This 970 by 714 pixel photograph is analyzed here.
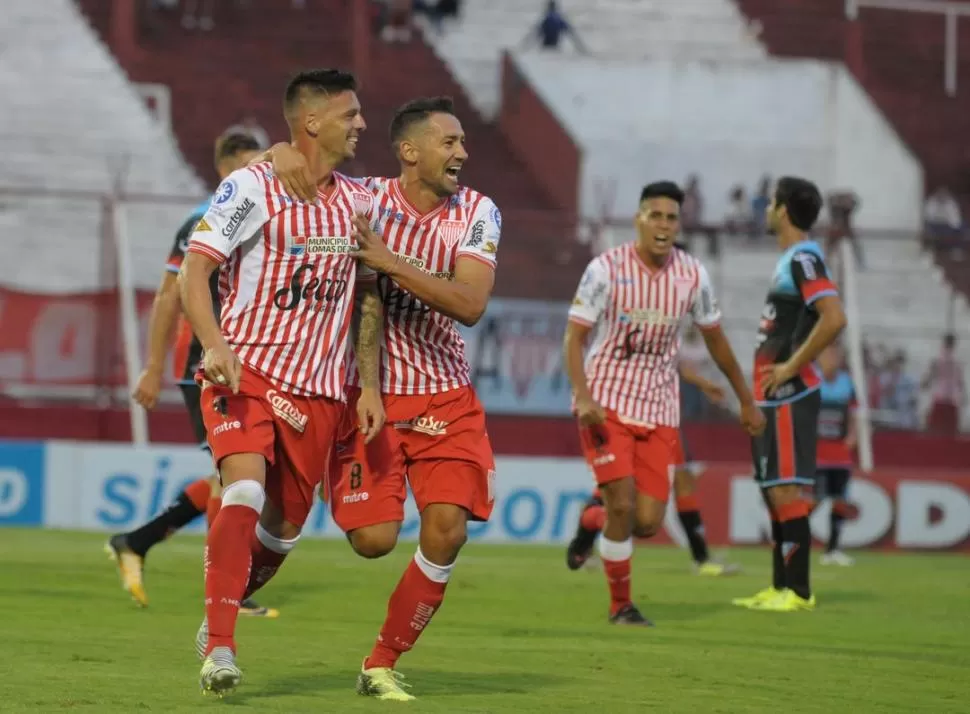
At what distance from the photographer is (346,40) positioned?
106 feet

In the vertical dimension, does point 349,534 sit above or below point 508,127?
below

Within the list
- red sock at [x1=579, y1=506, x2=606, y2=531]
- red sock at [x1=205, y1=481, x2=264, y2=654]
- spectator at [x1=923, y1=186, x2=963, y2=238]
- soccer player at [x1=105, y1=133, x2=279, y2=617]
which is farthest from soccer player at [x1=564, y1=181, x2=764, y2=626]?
spectator at [x1=923, y1=186, x2=963, y2=238]

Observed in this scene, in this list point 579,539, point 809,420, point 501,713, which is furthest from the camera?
point 579,539

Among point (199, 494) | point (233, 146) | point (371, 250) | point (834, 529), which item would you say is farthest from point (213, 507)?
point (834, 529)

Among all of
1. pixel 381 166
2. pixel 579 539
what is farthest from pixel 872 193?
pixel 579 539

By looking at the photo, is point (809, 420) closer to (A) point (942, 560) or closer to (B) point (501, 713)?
(B) point (501, 713)

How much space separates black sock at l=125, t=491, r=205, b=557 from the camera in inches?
388

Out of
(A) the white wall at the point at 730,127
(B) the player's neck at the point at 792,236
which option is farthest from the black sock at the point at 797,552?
(A) the white wall at the point at 730,127

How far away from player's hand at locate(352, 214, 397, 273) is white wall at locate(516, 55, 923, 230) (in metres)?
24.9

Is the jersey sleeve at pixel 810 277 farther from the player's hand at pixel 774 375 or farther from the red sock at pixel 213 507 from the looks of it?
the red sock at pixel 213 507

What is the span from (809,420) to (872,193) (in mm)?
22816

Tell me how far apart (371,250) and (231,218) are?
1.72ft

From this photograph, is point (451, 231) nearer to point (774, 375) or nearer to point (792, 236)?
point (774, 375)

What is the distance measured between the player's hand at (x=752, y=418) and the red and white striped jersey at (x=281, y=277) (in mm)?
3842
